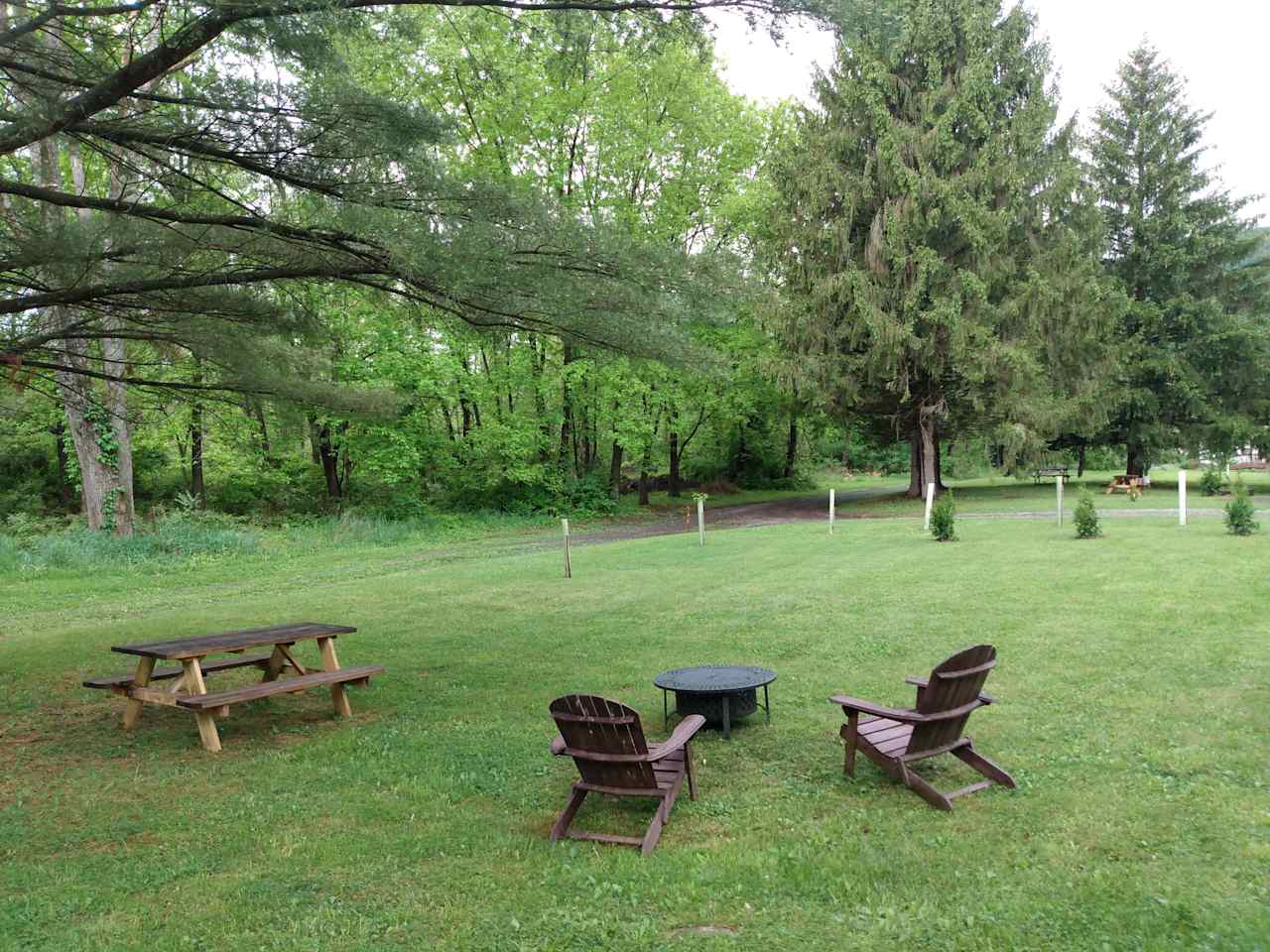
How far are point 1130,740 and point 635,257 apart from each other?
14.9 feet

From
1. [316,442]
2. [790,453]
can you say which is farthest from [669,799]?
[790,453]

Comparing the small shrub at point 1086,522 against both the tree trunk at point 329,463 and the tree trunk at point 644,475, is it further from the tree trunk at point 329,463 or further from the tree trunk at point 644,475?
the tree trunk at point 329,463

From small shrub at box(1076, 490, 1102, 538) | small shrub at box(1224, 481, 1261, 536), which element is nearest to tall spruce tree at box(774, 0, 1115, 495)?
small shrub at box(1076, 490, 1102, 538)

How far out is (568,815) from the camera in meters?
4.32

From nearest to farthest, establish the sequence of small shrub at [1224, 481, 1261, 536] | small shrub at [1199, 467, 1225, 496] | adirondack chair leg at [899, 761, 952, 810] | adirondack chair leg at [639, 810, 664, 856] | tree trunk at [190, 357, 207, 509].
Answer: adirondack chair leg at [639, 810, 664, 856], adirondack chair leg at [899, 761, 952, 810], small shrub at [1224, 481, 1261, 536], tree trunk at [190, 357, 207, 509], small shrub at [1199, 467, 1225, 496]

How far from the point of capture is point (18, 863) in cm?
410

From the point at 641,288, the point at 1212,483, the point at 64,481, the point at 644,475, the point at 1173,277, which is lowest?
the point at 1212,483

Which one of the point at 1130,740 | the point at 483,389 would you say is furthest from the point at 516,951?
the point at 483,389

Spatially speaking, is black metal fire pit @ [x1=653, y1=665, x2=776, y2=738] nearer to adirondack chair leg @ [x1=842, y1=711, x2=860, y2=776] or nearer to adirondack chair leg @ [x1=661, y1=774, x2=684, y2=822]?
adirondack chair leg @ [x1=842, y1=711, x2=860, y2=776]

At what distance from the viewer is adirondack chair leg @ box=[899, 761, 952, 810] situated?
448 cm

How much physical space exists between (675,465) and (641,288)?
28143mm

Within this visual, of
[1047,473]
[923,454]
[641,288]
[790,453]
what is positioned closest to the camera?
[641,288]

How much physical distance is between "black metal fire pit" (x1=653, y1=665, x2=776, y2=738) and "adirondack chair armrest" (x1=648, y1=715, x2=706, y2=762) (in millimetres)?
920

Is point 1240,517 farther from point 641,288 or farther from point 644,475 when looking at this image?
point 644,475
